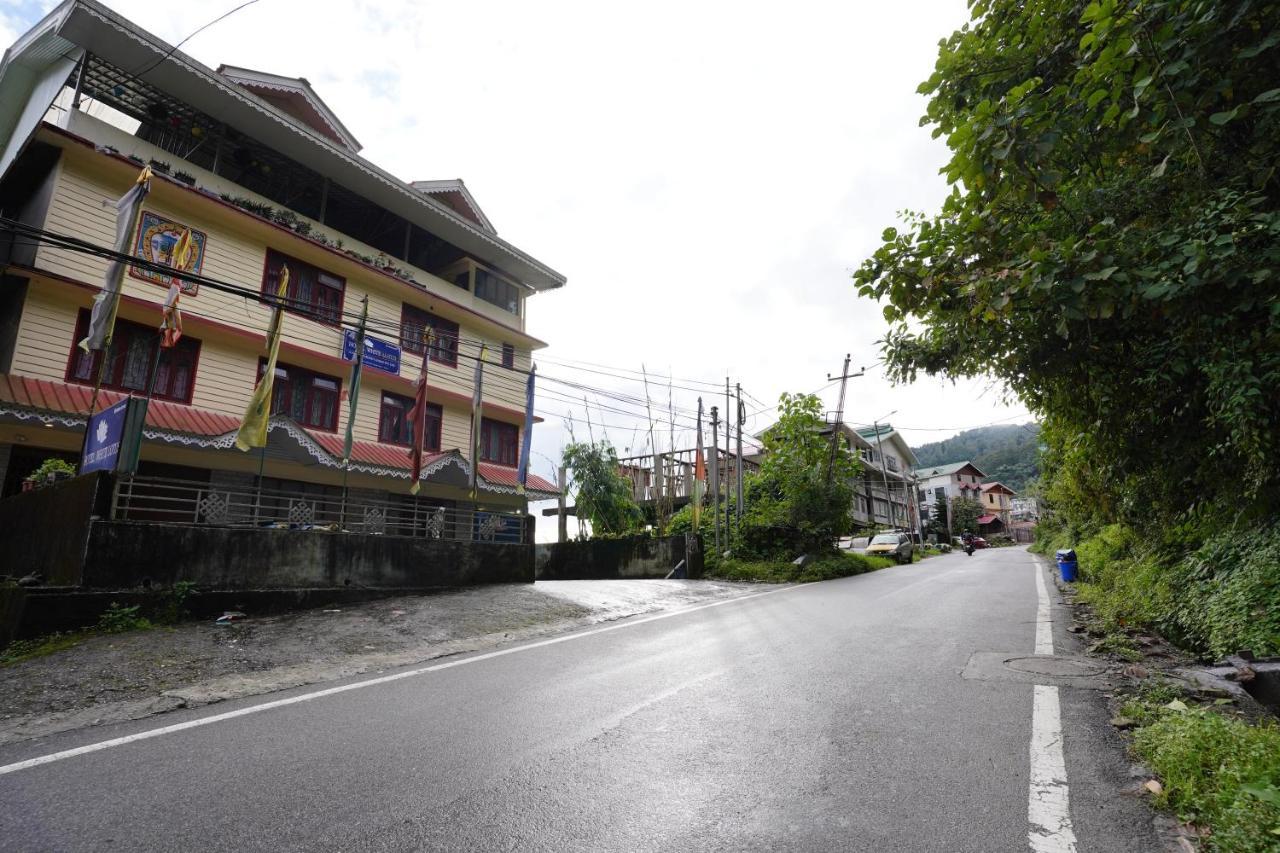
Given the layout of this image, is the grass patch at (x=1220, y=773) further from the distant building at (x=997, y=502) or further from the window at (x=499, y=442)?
the distant building at (x=997, y=502)

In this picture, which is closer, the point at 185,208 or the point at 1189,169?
the point at 1189,169

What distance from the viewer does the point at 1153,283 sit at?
15.2 feet

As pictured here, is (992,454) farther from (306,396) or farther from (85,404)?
(85,404)

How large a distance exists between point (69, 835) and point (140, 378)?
1376cm

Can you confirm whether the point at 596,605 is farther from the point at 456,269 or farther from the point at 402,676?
the point at 456,269

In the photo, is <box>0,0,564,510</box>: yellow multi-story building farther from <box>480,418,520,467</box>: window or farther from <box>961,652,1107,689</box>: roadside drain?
<box>961,652,1107,689</box>: roadside drain

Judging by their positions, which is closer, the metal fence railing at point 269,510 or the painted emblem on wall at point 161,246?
the metal fence railing at point 269,510

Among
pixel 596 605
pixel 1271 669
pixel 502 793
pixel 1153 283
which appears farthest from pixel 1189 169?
pixel 596 605

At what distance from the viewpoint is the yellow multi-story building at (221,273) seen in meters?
12.4

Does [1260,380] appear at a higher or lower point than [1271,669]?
higher

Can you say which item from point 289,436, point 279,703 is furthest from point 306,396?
point 279,703

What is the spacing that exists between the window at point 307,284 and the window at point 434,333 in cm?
200

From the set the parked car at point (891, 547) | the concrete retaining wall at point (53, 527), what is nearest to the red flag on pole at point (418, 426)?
the concrete retaining wall at point (53, 527)

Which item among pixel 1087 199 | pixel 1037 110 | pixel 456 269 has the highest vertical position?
pixel 456 269
